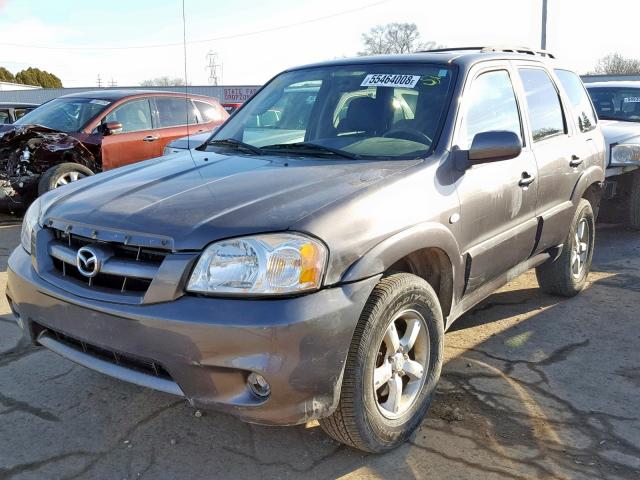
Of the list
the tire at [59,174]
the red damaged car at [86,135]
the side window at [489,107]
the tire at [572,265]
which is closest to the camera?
the side window at [489,107]

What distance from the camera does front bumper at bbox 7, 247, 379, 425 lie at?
7.10 feet

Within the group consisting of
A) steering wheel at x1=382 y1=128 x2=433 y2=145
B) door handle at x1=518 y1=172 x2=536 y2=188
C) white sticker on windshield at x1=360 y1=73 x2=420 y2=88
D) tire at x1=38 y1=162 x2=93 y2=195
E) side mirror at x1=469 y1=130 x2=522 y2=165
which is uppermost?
white sticker on windshield at x1=360 y1=73 x2=420 y2=88

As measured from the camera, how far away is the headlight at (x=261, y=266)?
223cm

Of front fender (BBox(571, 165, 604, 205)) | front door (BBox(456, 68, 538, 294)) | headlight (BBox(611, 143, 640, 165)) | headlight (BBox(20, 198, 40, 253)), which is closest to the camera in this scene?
headlight (BBox(20, 198, 40, 253))

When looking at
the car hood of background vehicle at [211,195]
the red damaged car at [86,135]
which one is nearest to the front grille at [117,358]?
the car hood of background vehicle at [211,195]

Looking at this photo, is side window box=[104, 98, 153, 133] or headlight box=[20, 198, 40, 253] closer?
headlight box=[20, 198, 40, 253]

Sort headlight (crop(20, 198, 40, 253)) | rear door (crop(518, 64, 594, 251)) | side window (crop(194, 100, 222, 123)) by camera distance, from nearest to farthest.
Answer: headlight (crop(20, 198, 40, 253)) → rear door (crop(518, 64, 594, 251)) → side window (crop(194, 100, 222, 123))

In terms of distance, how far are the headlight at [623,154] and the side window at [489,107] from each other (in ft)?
10.7

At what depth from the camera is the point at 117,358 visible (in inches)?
97.1

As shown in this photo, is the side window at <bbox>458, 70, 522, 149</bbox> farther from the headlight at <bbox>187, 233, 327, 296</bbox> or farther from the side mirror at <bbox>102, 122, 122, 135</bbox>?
the side mirror at <bbox>102, 122, 122, 135</bbox>

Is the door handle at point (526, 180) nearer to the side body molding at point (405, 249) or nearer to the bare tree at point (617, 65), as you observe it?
the side body molding at point (405, 249)

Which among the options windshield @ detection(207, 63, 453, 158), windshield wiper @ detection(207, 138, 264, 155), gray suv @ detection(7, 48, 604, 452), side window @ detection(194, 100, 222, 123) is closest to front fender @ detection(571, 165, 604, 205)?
gray suv @ detection(7, 48, 604, 452)

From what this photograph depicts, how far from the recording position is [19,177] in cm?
738

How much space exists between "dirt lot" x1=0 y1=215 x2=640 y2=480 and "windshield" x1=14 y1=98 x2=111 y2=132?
4.67 meters
